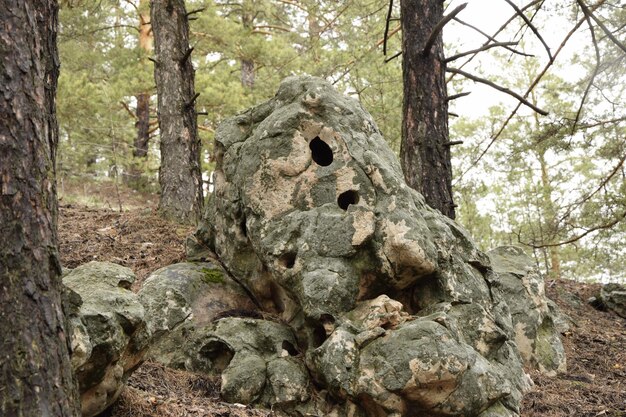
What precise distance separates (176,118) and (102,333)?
6096 millimetres

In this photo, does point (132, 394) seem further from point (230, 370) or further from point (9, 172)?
point (9, 172)

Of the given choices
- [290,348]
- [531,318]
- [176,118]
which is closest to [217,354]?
[290,348]

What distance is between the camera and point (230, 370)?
14.9 feet

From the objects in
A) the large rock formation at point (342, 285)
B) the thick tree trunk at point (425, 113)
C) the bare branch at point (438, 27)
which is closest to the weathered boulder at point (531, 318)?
the large rock formation at point (342, 285)

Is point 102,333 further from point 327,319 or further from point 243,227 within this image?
point 243,227

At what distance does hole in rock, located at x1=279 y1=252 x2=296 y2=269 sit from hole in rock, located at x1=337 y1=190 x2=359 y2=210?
0.68 metres

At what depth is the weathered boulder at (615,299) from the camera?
29.3 feet

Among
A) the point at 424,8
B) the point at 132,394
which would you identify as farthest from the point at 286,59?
the point at 132,394

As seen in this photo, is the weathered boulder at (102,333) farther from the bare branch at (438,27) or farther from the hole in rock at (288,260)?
the bare branch at (438,27)

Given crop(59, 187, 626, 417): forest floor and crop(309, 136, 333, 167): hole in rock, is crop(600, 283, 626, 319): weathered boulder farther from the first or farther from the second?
crop(309, 136, 333, 167): hole in rock

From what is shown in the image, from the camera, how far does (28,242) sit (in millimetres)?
2438

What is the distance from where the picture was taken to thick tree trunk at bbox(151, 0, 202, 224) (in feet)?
28.9

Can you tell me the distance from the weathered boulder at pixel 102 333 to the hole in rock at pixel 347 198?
2.18 m

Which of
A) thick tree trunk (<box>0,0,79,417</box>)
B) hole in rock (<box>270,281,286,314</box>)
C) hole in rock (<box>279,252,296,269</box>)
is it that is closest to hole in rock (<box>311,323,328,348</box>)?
hole in rock (<box>279,252,296,269</box>)
